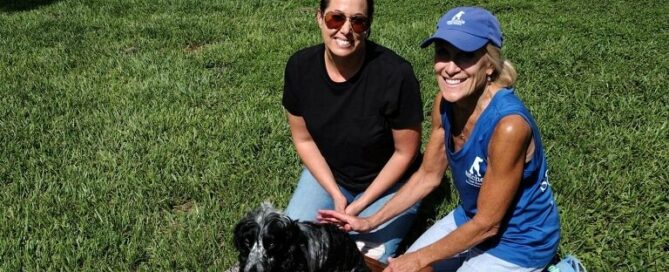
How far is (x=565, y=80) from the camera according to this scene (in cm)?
729

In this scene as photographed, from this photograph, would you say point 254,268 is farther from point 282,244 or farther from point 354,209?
point 354,209

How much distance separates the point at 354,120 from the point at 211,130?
9.09ft

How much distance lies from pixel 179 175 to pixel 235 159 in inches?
22.0

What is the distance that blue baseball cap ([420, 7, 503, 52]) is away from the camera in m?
2.76

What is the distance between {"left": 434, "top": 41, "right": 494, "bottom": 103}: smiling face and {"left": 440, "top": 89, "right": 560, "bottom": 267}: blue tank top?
0.13 meters

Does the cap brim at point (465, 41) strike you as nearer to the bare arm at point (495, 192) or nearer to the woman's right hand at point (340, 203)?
the bare arm at point (495, 192)

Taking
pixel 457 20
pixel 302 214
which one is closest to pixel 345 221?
pixel 302 214

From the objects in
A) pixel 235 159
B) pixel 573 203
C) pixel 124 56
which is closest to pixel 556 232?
pixel 573 203

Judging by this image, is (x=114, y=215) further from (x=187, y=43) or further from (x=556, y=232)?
(x=187, y=43)

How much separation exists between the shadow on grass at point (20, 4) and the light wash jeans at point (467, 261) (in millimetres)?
12086

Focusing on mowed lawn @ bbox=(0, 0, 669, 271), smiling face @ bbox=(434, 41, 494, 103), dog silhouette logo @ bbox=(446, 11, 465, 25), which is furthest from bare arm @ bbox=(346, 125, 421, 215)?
dog silhouette logo @ bbox=(446, 11, 465, 25)

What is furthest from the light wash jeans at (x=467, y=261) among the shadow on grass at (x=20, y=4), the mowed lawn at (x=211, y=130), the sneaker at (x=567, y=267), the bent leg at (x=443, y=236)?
the shadow on grass at (x=20, y=4)

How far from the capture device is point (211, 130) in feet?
20.4

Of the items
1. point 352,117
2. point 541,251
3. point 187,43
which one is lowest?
point 187,43
